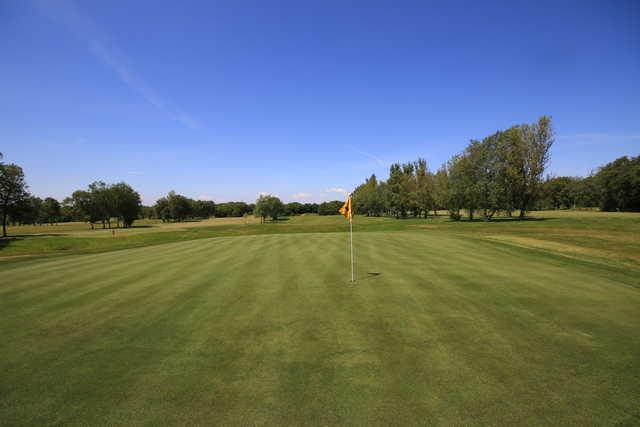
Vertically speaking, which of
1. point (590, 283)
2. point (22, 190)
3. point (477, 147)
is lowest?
point (590, 283)

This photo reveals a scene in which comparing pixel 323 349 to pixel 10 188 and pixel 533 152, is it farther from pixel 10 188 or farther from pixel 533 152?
pixel 10 188

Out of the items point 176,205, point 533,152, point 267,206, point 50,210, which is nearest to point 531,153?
point 533,152

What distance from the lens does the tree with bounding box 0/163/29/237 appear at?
5725 centimetres

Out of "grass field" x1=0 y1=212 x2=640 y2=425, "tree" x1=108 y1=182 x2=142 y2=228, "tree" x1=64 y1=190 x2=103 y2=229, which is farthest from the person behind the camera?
"tree" x1=108 y1=182 x2=142 y2=228

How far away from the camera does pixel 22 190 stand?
60781 millimetres

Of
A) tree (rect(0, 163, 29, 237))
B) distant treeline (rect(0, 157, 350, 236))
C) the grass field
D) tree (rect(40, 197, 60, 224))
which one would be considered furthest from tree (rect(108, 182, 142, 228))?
the grass field

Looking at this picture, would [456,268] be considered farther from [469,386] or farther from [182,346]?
[182,346]

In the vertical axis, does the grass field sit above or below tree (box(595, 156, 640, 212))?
below

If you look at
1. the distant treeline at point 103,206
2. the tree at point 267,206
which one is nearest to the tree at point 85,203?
the distant treeline at point 103,206

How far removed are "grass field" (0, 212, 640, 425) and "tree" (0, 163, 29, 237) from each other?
71.1 m

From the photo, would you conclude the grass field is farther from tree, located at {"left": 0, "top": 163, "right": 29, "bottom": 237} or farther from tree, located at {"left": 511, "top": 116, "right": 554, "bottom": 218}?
tree, located at {"left": 0, "top": 163, "right": 29, "bottom": 237}

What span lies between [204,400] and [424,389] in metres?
4.00

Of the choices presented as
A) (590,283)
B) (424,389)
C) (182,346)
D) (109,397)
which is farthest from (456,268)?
(109,397)

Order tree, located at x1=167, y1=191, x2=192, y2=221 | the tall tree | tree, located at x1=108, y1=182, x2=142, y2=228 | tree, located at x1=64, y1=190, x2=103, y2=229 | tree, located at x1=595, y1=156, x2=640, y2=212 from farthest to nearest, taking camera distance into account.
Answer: tree, located at x1=167, y1=191, x2=192, y2=221 → tree, located at x1=108, y1=182, x2=142, y2=228 → tree, located at x1=64, y1=190, x2=103, y2=229 → tree, located at x1=595, y1=156, x2=640, y2=212 → the tall tree
